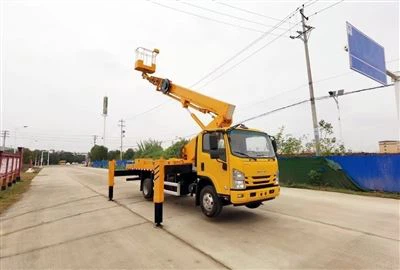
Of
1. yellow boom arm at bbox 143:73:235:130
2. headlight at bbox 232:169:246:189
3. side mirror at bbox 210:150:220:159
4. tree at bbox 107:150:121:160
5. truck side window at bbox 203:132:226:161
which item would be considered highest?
tree at bbox 107:150:121:160

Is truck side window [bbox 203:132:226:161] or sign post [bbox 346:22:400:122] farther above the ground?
sign post [bbox 346:22:400:122]

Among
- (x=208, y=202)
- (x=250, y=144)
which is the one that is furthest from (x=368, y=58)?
(x=208, y=202)

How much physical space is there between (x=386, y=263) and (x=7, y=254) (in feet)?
20.5

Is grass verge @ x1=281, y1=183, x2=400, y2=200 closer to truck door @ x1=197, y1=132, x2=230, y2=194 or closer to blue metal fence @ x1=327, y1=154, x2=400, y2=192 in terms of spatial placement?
blue metal fence @ x1=327, y1=154, x2=400, y2=192

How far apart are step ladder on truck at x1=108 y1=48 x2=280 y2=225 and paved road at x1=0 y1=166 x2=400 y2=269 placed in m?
0.61

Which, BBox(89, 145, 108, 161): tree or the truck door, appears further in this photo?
BBox(89, 145, 108, 161): tree

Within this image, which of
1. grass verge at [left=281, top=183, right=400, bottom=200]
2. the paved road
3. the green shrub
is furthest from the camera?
the green shrub

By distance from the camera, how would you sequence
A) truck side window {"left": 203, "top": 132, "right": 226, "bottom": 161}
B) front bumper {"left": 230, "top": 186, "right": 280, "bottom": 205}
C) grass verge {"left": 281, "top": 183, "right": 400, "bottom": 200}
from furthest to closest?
grass verge {"left": 281, "top": 183, "right": 400, "bottom": 200}, truck side window {"left": 203, "top": 132, "right": 226, "bottom": 161}, front bumper {"left": 230, "top": 186, "right": 280, "bottom": 205}

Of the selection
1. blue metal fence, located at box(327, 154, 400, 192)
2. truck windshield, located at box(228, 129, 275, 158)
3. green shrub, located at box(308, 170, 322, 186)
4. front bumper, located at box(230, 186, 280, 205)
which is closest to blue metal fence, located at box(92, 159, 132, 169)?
green shrub, located at box(308, 170, 322, 186)

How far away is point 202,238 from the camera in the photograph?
580 cm

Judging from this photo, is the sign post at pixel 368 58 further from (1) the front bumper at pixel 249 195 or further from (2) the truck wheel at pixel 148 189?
(2) the truck wheel at pixel 148 189

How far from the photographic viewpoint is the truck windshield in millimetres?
7150

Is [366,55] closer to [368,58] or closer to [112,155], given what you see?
[368,58]

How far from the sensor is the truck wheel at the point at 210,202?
715 centimetres
